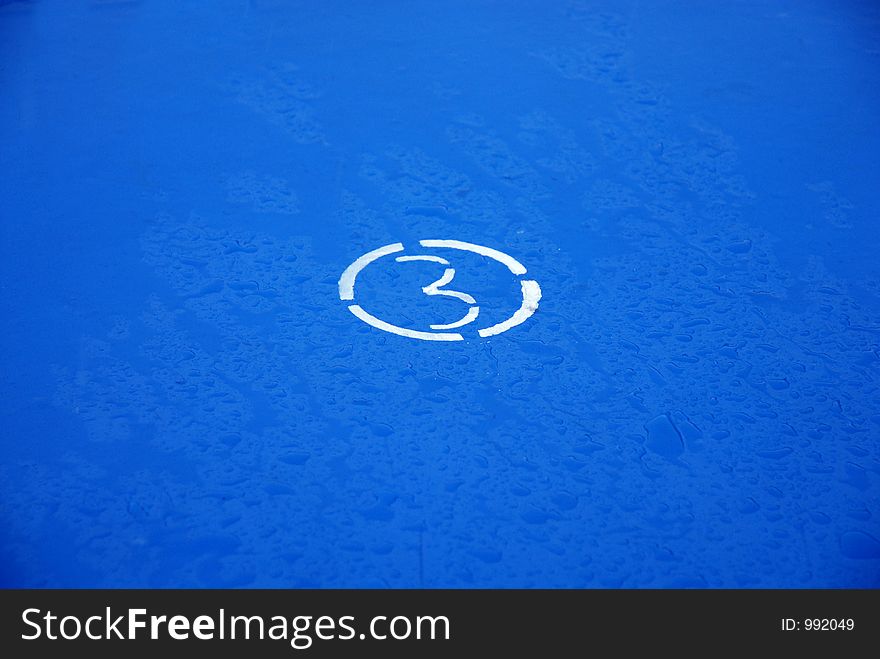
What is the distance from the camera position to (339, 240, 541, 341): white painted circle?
3139mm

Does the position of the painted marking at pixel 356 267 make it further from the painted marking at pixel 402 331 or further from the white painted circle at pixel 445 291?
the painted marking at pixel 402 331

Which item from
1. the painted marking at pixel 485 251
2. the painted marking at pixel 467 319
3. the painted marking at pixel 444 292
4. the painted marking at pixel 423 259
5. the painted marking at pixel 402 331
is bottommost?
the painted marking at pixel 402 331

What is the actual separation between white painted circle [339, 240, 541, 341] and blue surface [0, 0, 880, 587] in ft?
0.15

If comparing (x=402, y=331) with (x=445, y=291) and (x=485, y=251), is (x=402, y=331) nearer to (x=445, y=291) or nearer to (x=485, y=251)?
(x=445, y=291)

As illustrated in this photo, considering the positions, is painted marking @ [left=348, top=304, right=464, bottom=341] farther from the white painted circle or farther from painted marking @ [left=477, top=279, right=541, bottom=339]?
painted marking @ [left=477, top=279, right=541, bottom=339]

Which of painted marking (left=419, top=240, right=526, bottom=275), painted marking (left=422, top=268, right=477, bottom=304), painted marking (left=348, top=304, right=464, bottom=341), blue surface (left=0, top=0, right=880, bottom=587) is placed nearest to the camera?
blue surface (left=0, top=0, right=880, bottom=587)

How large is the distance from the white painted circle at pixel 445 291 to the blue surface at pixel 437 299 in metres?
0.04

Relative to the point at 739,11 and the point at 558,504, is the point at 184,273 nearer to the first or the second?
the point at 558,504

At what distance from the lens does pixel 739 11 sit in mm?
5332

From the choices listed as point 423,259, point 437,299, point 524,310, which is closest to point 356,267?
point 423,259

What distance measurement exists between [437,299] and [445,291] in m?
0.05

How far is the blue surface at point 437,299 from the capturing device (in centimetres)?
246

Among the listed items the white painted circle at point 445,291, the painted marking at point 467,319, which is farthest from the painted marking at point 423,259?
the painted marking at point 467,319

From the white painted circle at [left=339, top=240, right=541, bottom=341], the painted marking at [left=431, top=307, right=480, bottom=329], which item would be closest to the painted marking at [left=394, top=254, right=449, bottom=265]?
the white painted circle at [left=339, top=240, right=541, bottom=341]
